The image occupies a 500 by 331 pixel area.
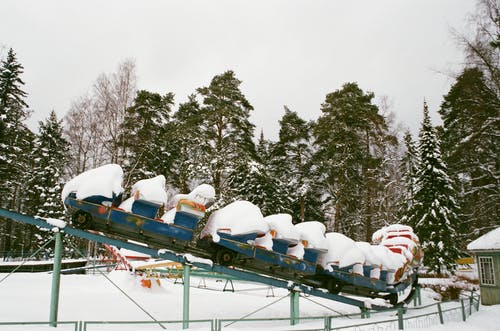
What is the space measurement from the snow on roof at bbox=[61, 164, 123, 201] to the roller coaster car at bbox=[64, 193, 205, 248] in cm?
12

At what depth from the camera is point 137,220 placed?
8.48 meters

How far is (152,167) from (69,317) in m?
20.3

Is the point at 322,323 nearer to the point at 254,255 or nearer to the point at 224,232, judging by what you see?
the point at 254,255

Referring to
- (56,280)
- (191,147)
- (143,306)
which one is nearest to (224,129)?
(191,147)

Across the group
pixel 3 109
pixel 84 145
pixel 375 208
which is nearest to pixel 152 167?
pixel 84 145

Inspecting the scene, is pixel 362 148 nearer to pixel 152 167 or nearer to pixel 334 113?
pixel 334 113

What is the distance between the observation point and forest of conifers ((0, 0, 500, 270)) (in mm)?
21625

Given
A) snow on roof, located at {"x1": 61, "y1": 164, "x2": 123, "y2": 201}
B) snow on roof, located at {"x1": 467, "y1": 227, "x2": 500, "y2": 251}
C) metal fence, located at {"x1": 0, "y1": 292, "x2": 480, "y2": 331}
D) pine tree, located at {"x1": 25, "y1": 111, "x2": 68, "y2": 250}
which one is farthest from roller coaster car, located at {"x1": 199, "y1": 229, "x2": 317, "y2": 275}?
pine tree, located at {"x1": 25, "y1": 111, "x2": 68, "y2": 250}

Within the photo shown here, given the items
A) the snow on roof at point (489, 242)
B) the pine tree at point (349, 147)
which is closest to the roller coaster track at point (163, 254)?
the snow on roof at point (489, 242)

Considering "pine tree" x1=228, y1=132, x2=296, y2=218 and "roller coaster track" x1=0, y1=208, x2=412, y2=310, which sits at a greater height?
"pine tree" x1=228, y1=132, x2=296, y2=218

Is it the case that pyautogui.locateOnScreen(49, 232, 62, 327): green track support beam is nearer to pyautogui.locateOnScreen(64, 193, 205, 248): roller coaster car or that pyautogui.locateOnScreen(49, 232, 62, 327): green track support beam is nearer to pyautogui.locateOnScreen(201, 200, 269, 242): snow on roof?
pyautogui.locateOnScreen(64, 193, 205, 248): roller coaster car

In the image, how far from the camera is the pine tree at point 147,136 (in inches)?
942

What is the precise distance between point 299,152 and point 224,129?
10.3 m

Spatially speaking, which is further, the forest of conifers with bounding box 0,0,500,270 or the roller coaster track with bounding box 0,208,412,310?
the forest of conifers with bounding box 0,0,500,270
